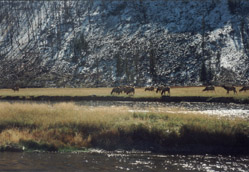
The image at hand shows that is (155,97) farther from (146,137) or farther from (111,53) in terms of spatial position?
(111,53)

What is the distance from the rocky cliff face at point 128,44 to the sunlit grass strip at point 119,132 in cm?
6775

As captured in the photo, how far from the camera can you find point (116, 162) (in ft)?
46.0

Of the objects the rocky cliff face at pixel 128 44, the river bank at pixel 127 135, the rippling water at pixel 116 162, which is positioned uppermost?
the rocky cliff face at pixel 128 44

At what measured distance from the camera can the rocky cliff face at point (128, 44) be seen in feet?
295

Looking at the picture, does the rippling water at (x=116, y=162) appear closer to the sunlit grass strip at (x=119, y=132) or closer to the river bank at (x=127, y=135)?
the river bank at (x=127, y=135)

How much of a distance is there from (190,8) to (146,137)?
102m

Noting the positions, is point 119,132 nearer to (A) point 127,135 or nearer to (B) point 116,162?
(A) point 127,135

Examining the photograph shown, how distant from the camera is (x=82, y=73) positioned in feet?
315

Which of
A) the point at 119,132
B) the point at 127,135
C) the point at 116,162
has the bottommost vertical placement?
the point at 116,162

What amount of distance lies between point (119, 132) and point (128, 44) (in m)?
88.7

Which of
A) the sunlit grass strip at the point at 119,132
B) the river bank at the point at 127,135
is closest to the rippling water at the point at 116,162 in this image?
the river bank at the point at 127,135

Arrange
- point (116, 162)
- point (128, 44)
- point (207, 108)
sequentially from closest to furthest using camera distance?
point (116, 162) < point (207, 108) < point (128, 44)

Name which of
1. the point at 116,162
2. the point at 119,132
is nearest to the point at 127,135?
the point at 119,132

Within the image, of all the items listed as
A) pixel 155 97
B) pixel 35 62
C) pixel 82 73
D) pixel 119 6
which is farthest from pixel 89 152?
pixel 119 6
